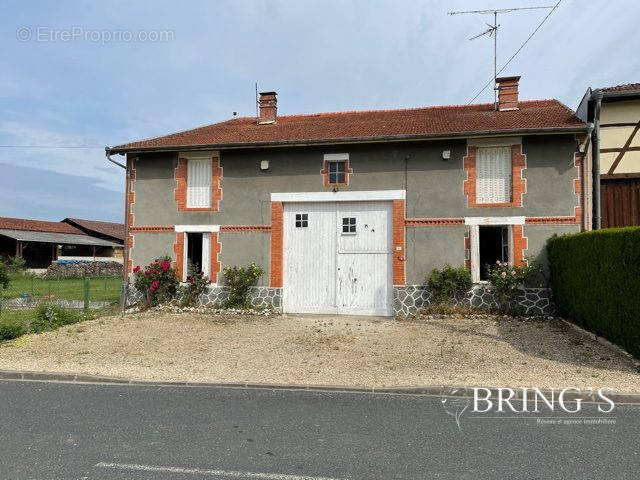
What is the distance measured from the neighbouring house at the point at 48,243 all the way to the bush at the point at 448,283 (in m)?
26.6

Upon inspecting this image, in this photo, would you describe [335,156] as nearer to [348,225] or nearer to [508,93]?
[348,225]

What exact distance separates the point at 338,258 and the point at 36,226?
32.1 meters

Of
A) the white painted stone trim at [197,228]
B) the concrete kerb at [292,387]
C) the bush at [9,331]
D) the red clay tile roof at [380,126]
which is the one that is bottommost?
the concrete kerb at [292,387]

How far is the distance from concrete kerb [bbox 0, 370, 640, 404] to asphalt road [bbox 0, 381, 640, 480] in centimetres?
15

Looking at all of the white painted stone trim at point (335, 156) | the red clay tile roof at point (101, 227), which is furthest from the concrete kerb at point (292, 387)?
the red clay tile roof at point (101, 227)

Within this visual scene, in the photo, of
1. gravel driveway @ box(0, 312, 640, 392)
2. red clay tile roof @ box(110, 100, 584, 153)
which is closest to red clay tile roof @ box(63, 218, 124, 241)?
red clay tile roof @ box(110, 100, 584, 153)

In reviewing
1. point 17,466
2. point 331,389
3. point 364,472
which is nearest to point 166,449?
point 17,466

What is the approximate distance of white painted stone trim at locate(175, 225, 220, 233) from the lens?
42.7 ft

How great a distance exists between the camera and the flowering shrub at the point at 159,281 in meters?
13.0

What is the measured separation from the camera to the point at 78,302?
15.1 metres

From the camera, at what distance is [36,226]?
35594mm

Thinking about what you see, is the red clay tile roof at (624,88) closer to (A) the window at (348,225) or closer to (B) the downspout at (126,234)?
(A) the window at (348,225)

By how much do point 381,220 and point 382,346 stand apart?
4458mm

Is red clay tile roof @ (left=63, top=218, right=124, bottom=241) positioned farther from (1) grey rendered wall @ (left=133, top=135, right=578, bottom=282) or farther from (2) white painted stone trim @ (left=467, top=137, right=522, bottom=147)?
(2) white painted stone trim @ (left=467, top=137, right=522, bottom=147)
